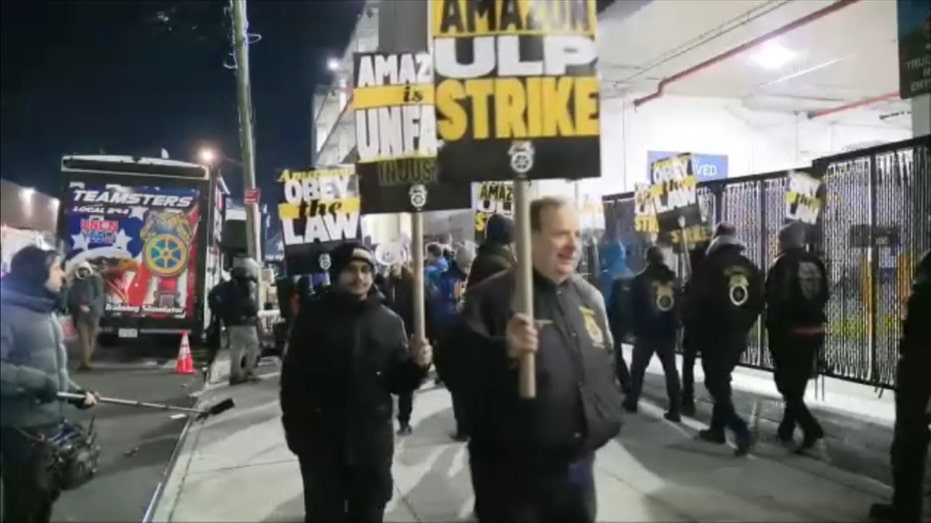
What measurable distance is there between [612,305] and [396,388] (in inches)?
248

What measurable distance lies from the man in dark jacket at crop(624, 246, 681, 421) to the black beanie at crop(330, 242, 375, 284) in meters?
5.19

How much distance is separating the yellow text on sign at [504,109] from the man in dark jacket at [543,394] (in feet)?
1.01

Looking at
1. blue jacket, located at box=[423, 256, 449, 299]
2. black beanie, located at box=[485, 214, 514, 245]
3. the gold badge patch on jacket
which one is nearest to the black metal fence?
black beanie, located at box=[485, 214, 514, 245]

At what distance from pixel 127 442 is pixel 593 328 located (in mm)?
4210

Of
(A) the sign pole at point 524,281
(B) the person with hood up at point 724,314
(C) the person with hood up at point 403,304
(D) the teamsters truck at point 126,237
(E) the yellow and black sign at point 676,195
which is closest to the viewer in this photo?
(A) the sign pole at point 524,281

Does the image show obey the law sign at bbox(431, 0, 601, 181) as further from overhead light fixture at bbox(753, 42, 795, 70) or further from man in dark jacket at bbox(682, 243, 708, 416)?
overhead light fixture at bbox(753, 42, 795, 70)

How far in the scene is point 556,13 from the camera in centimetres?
350

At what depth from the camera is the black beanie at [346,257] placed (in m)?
4.34

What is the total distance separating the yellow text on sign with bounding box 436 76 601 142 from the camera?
3445 mm

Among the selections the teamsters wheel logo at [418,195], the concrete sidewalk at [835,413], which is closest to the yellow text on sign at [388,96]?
the teamsters wheel logo at [418,195]

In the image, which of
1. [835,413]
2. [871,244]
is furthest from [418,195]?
[835,413]

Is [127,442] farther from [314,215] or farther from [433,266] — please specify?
[433,266]

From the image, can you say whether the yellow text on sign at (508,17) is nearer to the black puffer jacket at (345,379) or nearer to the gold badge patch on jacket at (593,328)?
the gold badge patch on jacket at (593,328)

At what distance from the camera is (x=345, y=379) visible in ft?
13.8
